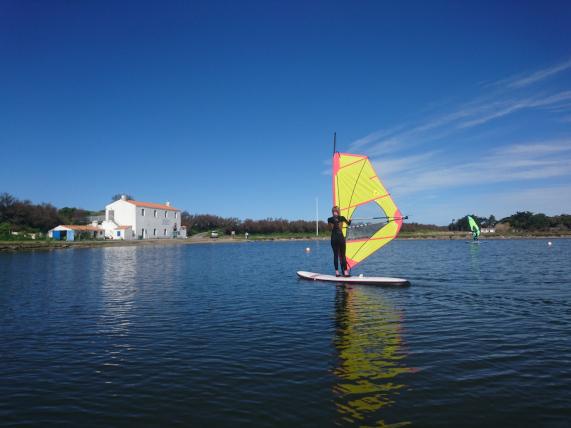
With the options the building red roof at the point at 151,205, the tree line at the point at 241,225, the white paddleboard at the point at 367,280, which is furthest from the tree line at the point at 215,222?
the white paddleboard at the point at 367,280

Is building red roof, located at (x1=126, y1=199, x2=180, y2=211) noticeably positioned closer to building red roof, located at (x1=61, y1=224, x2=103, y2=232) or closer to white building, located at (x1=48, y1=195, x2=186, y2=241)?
white building, located at (x1=48, y1=195, x2=186, y2=241)

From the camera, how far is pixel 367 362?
8844mm

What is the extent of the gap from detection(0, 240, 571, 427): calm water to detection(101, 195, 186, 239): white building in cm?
7215

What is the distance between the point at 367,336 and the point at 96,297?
1267 cm

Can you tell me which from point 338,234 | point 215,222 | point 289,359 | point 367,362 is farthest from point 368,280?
point 215,222

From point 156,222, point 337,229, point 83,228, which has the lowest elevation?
point 337,229

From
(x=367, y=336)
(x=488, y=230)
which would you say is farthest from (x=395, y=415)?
(x=488, y=230)

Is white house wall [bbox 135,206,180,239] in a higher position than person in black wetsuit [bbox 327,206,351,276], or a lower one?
higher

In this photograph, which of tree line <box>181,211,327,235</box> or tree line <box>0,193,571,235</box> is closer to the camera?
tree line <box>0,193,571,235</box>

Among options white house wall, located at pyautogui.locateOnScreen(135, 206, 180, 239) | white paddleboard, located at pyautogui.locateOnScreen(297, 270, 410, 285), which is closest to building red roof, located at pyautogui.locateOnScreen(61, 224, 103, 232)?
white house wall, located at pyautogui.locateOnScreen(135, 206, 180, 239)

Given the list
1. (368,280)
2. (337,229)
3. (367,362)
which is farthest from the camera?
(368,280)

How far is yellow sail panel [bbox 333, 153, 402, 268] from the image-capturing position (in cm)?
2052

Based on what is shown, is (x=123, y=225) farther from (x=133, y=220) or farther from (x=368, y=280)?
(x=368, y=280)

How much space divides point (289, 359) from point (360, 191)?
12.8 m
